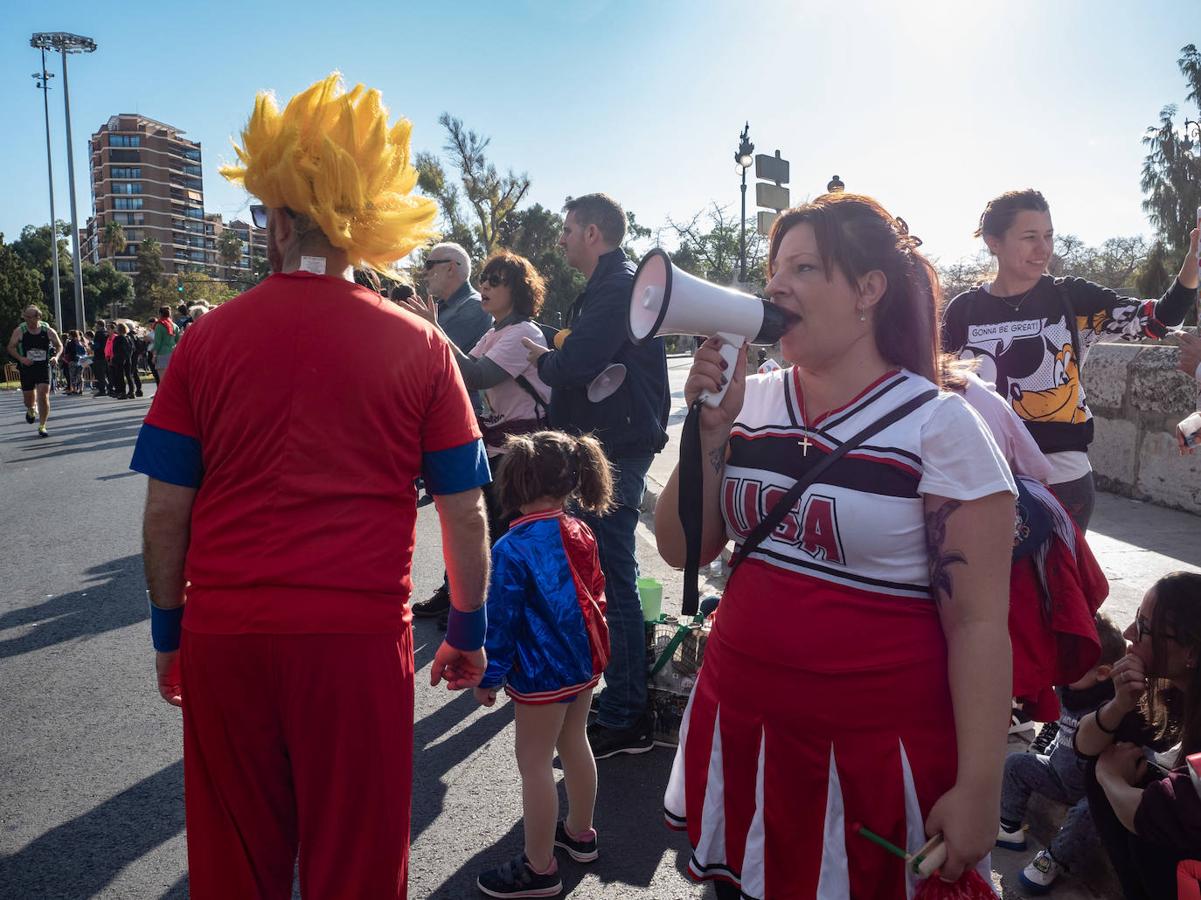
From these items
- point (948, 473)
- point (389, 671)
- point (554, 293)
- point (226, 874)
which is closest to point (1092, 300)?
point (948, 473)

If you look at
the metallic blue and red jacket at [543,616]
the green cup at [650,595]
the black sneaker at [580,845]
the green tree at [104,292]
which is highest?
the green tree at [104,292]

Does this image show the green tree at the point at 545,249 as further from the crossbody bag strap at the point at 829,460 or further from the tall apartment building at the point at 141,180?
the tall apartment building at the point at 141,180

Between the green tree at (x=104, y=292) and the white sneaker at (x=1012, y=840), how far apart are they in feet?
257

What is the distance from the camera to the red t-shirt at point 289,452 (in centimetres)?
167

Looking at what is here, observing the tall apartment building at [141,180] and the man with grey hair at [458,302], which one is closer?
the man with grey hair at [458,302]

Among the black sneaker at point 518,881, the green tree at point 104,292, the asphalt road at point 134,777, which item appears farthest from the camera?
the green tree at point 104,292

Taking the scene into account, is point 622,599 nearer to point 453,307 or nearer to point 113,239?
point 453,307

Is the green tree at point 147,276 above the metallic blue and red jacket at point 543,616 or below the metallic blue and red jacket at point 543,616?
above

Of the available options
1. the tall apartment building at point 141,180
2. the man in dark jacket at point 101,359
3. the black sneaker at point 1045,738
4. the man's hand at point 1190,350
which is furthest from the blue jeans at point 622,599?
the tall apartment building at point 141,180

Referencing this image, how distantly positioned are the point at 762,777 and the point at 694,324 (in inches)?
35.2

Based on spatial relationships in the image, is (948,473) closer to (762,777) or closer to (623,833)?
(762,777)

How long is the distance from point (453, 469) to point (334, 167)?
2.35 ft

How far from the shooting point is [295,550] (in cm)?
167

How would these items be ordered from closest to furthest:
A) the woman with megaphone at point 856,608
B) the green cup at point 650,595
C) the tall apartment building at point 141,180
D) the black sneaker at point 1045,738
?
1. the woman with megaphone at point 856,608
2. the black sneaker at point 1045,738
3. the green cup at point 650,595
4. the tall apartment building at point 141,180
